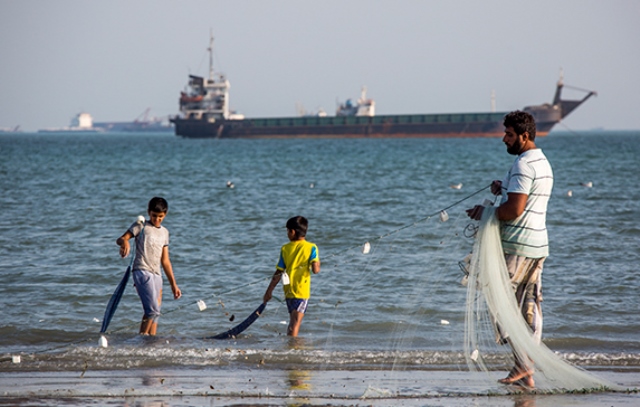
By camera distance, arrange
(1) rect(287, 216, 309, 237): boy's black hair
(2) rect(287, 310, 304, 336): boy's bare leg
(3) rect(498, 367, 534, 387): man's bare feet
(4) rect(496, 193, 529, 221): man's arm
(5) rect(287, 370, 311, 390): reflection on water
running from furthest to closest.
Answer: (2) rect(287, 310, 304, 336): boy's bare leg < (1) rect(287, 216, 309, 237): boy's black hair < (5) rect(287, 370, 311, 390): reflection on water < (3) rect(498, 367, 534, 387): man's bare feet < (4) rect(496, 193, 529, 221): man's arm

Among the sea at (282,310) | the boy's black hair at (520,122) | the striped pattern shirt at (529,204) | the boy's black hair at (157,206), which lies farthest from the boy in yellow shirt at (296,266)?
the boy's black hair at (520,122)

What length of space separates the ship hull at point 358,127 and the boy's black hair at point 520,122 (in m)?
80.1

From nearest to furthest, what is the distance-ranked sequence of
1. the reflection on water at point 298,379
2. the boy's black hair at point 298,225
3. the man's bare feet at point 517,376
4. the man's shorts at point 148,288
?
1. the man's bare feet at point 517,376
2. the reflection on water at point 298,379
3. the boy's black hair at point 298,225
4. the man's shorts at point 148,288

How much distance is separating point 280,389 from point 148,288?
1.73 metres

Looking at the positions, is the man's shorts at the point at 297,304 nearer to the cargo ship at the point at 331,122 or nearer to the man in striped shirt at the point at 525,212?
the man in striped shirt at the point at 525,212

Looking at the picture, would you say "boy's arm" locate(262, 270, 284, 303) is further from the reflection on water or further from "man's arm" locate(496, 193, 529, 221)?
"man's arm" locate(496, 193, 529, 221)

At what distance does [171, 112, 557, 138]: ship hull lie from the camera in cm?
8481

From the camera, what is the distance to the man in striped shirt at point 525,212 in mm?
4766

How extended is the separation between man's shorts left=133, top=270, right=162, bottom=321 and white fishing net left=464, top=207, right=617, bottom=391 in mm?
2593

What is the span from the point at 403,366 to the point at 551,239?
821 centimetres

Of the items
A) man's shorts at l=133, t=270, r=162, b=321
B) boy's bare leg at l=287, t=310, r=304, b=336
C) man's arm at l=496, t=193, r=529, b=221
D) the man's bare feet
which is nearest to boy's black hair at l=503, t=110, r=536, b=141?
man's arm at l=496, t=193, r=529, b=221

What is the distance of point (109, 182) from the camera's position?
1154 inches

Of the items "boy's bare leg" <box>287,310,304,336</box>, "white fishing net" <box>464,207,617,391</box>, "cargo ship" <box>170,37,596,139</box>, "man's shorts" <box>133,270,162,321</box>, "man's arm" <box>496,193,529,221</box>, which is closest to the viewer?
"man's arm" <box>496,193,529,221</box>

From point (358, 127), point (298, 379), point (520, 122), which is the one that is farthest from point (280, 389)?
point (358, 127)
